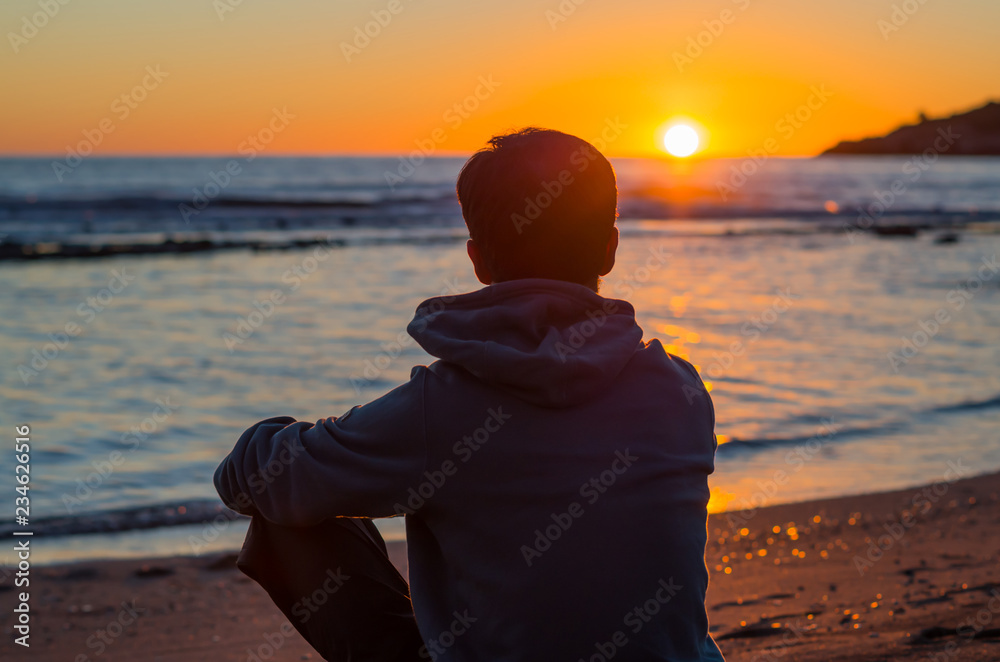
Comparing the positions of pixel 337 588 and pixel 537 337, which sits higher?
pixel 537 337

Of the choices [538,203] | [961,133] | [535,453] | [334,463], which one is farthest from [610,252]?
[961,133]

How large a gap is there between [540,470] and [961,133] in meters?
132

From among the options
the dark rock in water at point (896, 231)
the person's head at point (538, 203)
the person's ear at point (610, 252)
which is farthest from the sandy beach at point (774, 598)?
the dark rock in water at point (896, 231)

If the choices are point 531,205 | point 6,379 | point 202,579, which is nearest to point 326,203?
point 6,379

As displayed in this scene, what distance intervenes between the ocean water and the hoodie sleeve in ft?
10.9

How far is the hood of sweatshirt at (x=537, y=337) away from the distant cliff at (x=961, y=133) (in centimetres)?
12549

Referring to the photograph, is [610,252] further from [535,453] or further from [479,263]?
[535,453]

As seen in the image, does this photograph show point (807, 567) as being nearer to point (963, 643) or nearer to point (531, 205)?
point (963, 643)

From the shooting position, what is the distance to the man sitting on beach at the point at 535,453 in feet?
4.54

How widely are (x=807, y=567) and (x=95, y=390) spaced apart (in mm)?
5406

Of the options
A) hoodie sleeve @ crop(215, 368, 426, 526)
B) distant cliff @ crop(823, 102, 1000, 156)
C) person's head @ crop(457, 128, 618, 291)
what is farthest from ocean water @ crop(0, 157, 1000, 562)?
distant cliff @ crop(823, 102, 1000, 156)

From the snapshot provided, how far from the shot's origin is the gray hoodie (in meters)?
1.38

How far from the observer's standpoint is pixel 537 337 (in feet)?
4.58

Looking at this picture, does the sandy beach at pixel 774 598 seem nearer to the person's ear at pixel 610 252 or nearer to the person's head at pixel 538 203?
the person's ear at pixel 610 252
